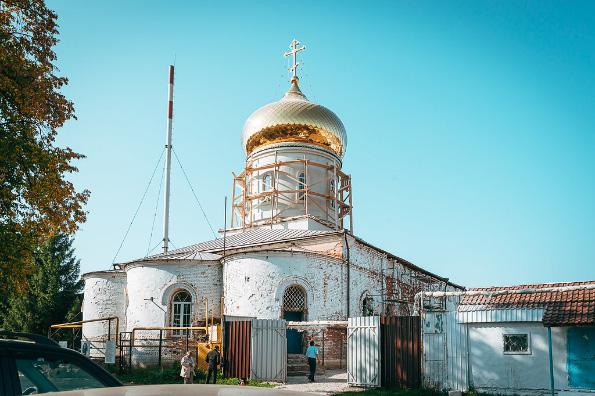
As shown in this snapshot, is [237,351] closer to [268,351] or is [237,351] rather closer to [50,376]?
[268,351]

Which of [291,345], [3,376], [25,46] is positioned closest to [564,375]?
[291,345]

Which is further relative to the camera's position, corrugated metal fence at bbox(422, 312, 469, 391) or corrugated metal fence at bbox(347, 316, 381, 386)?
corrugated metal fence at bbox(347, 316, 381, 386)

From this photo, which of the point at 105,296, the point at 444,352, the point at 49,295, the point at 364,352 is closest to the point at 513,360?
the point at 444,352

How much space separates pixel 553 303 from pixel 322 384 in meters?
6.79

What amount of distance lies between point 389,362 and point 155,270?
11442mm

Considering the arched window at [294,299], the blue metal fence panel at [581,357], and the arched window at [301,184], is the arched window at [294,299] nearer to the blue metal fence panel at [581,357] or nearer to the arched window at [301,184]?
the arched window at [301,184]

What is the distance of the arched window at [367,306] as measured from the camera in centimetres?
2445

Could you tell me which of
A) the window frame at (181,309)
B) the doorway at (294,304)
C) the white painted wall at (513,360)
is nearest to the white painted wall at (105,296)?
the window frame at (181,309)

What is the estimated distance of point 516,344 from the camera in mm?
14586

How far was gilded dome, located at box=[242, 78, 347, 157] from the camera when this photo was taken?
29.8 metres

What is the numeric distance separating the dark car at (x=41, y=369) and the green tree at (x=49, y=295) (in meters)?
31.7

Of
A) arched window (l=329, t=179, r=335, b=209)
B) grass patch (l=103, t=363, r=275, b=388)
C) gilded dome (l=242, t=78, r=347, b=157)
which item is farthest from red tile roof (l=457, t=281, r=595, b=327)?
gilded dome (l=242, t=78, r=347, b=157)

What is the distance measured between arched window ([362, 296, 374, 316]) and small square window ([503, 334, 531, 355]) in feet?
32.8

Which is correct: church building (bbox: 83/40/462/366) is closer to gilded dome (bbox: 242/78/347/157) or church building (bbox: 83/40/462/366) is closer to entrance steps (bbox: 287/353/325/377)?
gilded dome (bbox: 242/78/347/157)
